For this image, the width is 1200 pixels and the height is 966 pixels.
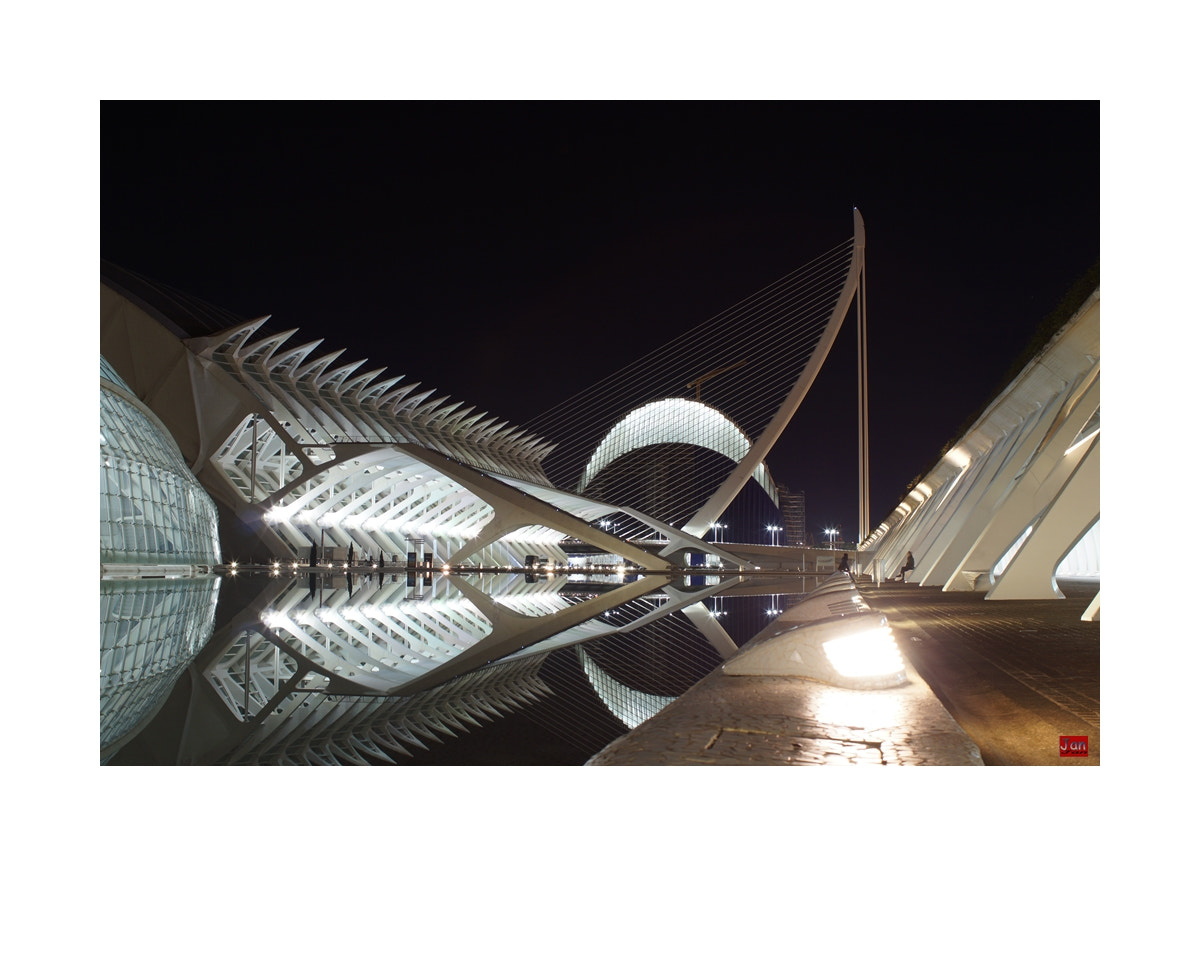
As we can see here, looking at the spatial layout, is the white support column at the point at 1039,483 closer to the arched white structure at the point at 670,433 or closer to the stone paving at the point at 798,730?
the stone paving at the point at 798,730

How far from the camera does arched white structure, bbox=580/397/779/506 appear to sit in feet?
151

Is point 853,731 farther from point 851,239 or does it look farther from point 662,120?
point 851,239

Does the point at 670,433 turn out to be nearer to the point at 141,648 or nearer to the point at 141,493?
the point at 141,493

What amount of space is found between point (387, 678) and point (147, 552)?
15.9 meters

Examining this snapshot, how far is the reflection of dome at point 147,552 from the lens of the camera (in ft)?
20.3

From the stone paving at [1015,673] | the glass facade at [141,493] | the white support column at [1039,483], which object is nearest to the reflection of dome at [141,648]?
the stone paving at [1015,673]

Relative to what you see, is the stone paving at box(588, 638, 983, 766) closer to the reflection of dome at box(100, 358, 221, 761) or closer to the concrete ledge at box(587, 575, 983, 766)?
the concrete ledge at box(587, 575, 983, 766)

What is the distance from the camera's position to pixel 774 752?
313 centimetres

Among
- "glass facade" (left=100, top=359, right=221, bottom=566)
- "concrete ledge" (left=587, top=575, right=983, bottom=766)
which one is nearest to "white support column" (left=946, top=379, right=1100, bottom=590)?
"concrete ledge" (left=587, top=575, right=983, bottom=766)

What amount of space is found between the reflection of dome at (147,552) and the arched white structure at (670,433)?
26335 mm

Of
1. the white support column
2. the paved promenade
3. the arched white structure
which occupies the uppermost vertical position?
the arched white structure

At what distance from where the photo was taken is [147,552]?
19.2 metres

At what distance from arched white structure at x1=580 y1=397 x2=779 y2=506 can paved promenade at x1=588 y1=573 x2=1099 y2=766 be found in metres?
37.4

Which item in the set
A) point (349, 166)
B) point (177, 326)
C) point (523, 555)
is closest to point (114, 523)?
→ point (177, 326)
